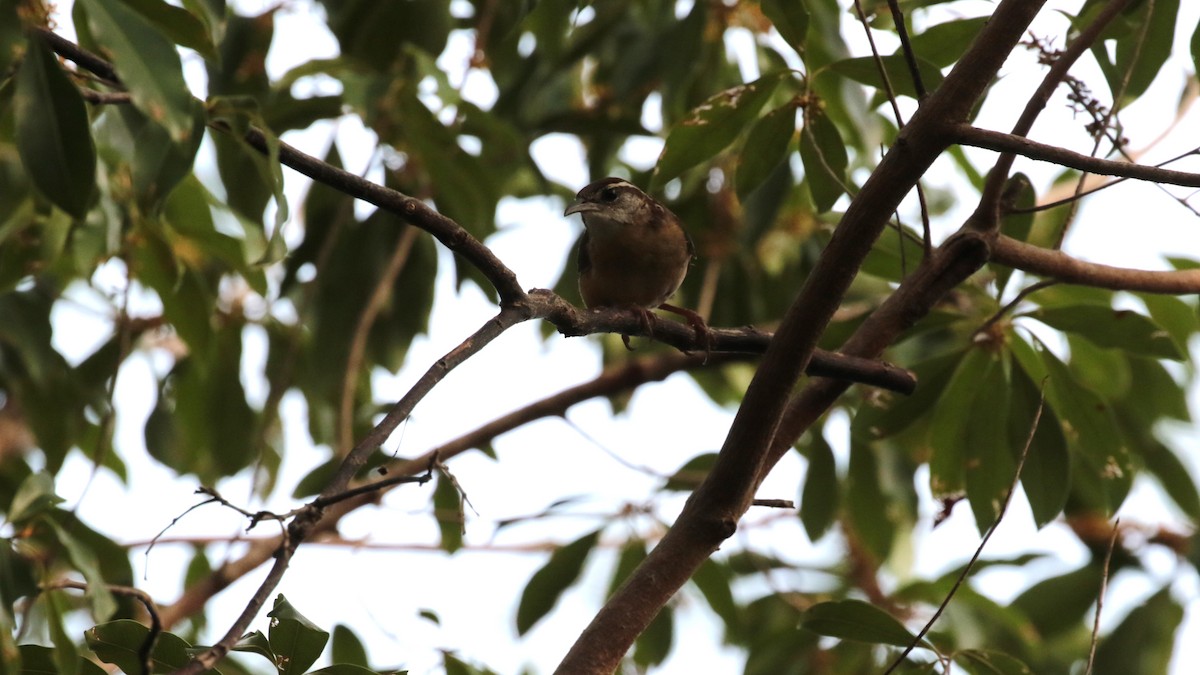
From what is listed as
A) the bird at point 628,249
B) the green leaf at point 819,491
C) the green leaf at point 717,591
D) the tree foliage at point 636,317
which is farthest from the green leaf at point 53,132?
the green leaf at point 717,591

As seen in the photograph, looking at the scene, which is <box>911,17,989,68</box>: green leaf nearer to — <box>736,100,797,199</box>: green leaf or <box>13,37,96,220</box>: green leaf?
<box>736,100,797,199</box>: green leaf

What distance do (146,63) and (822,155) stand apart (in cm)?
184

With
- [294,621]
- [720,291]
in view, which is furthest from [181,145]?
[720,291]

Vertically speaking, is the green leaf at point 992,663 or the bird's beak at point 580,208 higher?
the bird's beak at point 580,208

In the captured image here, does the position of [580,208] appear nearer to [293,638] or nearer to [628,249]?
[628,249]

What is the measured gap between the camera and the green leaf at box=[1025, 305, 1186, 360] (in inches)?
136

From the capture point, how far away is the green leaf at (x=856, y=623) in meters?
3.00

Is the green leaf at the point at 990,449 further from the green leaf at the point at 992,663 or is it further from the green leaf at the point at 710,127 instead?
the green leaf at the point at 710,127

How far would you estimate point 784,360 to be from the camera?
2.53 metres

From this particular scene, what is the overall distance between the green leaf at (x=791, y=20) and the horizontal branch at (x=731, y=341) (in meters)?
0.90

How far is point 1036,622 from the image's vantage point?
17.6ft

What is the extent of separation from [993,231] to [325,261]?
2.84 metres

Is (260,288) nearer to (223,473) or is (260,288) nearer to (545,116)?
(223,473)

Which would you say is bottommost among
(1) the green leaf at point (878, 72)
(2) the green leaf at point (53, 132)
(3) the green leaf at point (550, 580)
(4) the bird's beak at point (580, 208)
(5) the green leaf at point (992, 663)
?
(5) the green leaf at point (992, 663)
